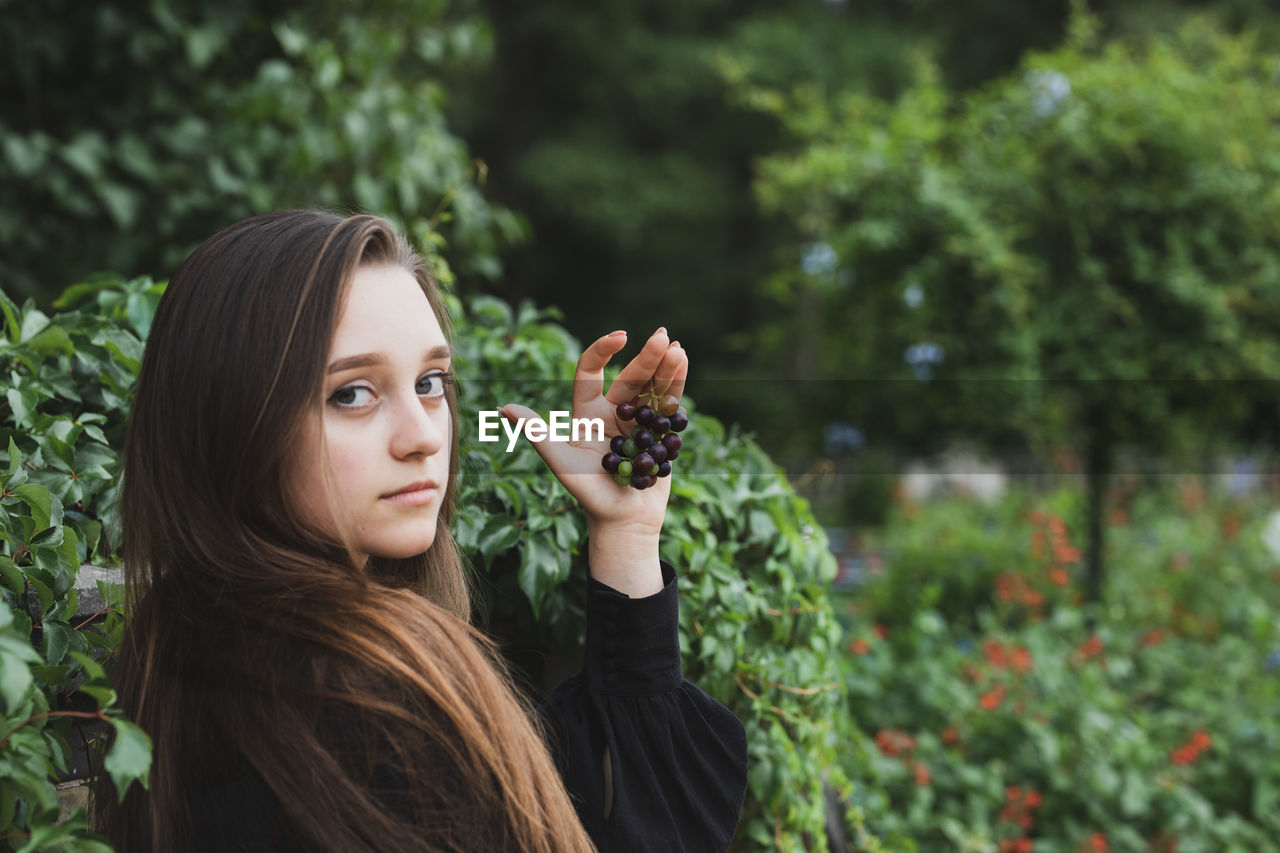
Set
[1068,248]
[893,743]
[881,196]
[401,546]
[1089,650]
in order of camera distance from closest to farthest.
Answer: [401,546]
[893,743]
[1089,650]
[881,196]
[1068,248]

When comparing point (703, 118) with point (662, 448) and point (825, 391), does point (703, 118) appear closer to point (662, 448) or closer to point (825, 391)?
point (825, 391)

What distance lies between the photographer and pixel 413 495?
115cm

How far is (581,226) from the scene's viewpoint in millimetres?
12555

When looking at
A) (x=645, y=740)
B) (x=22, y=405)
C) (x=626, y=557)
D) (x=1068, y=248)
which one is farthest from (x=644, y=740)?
(x=1068, y=248)

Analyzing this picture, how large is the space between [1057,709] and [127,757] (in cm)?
280

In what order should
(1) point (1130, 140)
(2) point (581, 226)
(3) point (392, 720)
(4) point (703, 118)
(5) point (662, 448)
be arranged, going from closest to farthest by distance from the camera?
(3) point (392, 720) < (5) point (662, 448) < (1) point (1130, 140) < (2) point (581, 226) < (4) point (703, 118)

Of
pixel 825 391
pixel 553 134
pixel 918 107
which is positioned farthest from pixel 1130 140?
pixel 553 134

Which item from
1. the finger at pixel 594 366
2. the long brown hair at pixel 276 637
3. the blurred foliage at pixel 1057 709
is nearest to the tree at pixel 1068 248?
the blurred foliage at pixel 1057 709

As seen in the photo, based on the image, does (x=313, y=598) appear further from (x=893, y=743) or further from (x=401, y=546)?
(x=893, y=743)

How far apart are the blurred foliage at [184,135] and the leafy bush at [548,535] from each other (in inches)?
49.0

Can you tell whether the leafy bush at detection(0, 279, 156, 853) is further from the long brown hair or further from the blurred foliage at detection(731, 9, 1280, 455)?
the blurred foliage at detection(731, 9, 1280, 455)

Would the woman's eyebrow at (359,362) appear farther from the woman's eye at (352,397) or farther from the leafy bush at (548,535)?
the leafy bush at (548,535)

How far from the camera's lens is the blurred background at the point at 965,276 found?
291 cm

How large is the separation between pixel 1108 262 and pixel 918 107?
924mm
